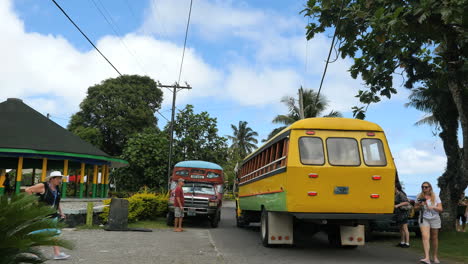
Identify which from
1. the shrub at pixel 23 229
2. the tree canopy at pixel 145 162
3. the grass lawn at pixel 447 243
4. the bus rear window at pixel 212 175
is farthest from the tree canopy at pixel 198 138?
the shrub at pixel 23 229

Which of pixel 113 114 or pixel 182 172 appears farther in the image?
pixel 113 114

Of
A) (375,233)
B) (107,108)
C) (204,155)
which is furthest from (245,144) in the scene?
(375,233)

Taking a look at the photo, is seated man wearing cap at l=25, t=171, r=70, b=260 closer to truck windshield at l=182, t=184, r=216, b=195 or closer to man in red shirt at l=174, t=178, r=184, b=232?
man in red shirt at l=174, t=178, r=184, b=232

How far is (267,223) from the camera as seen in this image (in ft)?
35.6

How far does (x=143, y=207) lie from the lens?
17281 millimetres

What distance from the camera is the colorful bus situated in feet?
55.1

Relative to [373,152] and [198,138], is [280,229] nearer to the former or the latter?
[373,152]

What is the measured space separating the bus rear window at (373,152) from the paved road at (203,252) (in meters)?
2.17

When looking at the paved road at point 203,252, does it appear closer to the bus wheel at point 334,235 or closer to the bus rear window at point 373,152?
the bus wheel at point 334,235

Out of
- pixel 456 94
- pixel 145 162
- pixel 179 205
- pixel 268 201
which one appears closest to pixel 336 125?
pixel 268 201

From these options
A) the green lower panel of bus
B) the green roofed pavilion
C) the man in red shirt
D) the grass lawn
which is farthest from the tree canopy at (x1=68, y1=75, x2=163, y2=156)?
the grass lawn

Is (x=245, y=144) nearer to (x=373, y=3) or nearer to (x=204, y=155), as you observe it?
(x=204, y=155)

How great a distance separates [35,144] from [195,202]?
1212 cm

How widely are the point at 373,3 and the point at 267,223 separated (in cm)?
596
